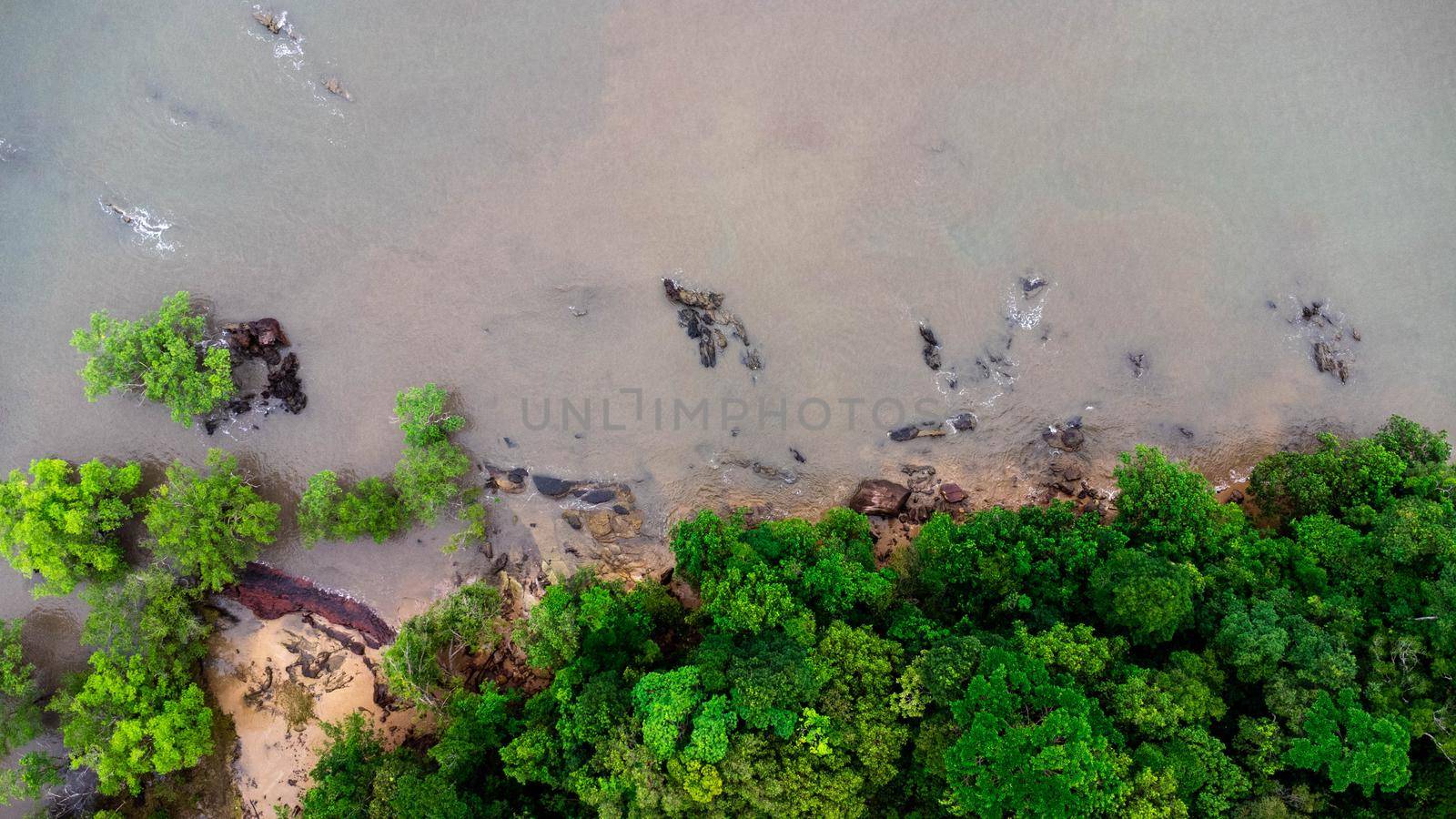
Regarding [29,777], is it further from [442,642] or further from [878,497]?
[878,497]

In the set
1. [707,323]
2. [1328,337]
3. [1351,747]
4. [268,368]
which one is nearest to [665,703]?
[707,323]

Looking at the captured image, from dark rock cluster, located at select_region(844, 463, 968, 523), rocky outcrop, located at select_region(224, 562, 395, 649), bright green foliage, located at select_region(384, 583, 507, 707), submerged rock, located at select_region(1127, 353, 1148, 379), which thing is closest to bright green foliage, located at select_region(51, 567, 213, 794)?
rocky outcrop, located at select_region(224, 562, 395, 649)

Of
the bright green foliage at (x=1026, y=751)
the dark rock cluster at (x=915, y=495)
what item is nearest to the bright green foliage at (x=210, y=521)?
the dark rock cluster at (x=915, y=495)

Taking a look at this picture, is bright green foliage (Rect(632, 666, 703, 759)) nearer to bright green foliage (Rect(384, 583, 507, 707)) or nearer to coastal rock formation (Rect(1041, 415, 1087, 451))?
bright green foliage (Rect(384, 583, 507, 707))

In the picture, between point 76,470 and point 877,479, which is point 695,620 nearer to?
point 877,479

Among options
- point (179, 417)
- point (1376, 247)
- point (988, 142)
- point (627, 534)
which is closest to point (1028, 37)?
point (988, 142)
